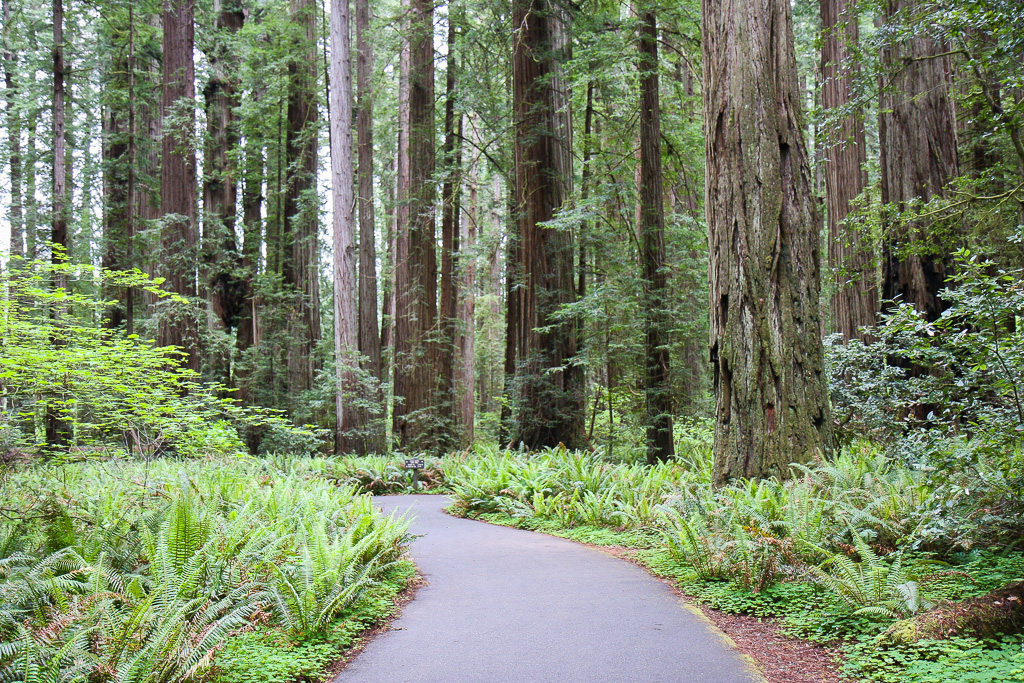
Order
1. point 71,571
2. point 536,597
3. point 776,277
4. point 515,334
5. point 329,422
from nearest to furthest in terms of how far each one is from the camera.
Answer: point 71,571, point 536,597, point 776,277, point 515,334, point 329,422

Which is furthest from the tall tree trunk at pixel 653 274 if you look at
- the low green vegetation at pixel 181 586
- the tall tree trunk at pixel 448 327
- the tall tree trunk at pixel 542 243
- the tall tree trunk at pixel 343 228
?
the tall tree trunk at pixel 343 228

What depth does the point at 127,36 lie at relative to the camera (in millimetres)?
18812

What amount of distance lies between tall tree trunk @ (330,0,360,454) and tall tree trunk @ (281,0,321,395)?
3457 mm

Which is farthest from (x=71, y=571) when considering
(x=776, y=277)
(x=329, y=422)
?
(x=329, y=422)

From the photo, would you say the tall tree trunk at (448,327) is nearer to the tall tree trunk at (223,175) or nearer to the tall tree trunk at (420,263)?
the tall tree trunk at (420,263)

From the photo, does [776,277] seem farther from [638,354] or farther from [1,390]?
[1,390]

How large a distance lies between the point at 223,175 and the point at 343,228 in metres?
5.80

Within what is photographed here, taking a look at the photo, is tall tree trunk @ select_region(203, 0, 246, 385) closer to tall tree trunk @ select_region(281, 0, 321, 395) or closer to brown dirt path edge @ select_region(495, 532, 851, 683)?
tall tree trunk @ select_region(281, 0, 321, 395)

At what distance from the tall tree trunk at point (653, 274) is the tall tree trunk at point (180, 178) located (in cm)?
1071

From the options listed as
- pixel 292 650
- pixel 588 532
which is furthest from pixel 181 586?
pixel 588 532

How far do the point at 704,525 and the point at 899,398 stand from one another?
422 cm

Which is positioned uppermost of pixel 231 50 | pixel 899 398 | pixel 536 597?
pixel 231 50

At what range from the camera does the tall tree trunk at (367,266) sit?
16812mm

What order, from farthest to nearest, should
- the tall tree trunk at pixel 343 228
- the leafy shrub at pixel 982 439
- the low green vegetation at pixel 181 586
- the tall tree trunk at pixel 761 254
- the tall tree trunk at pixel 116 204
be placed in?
the tall tree trunk at pixel 116 204 → the tall tree trunk at pixel 343 228 → the tall tree trunk at pixel 761 254 → the leafy shrub at pixel 982 439 → the low green vegetation at pixel 181 586
